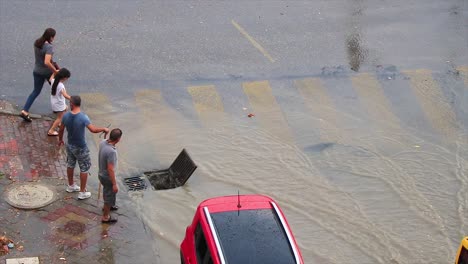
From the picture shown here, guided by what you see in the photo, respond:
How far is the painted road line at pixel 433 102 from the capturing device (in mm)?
15398

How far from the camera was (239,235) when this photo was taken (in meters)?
9.77

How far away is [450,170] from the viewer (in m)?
14.0

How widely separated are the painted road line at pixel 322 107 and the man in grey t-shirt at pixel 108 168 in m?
4.64

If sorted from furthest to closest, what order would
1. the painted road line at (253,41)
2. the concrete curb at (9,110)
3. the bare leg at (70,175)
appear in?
the painted road line at (253,41), the concrete curb at (9,110), the bare leg at (70,175)

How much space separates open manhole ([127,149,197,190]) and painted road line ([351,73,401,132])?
411cm

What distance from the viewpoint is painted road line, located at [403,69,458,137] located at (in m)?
15.4

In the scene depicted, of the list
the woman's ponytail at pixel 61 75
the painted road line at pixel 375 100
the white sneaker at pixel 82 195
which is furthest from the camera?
the painted road line at pixel 375 100

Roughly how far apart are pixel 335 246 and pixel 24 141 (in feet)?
18.6

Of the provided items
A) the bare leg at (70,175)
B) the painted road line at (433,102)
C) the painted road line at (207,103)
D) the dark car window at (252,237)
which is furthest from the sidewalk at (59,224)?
the painted road line at (433,102)

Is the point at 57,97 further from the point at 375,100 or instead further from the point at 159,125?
the point at 375,100

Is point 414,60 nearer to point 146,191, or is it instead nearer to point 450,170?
point 450,170

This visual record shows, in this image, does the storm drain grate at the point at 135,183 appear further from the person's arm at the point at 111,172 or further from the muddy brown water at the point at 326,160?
the person's arm at the point at 111,172

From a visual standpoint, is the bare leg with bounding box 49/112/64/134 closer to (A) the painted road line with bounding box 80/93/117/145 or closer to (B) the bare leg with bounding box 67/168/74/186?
(A) the painted road line with bounding box 80/93/117/145

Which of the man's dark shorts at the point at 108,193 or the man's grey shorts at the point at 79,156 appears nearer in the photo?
the man's dark shorts at the point at 108,193
